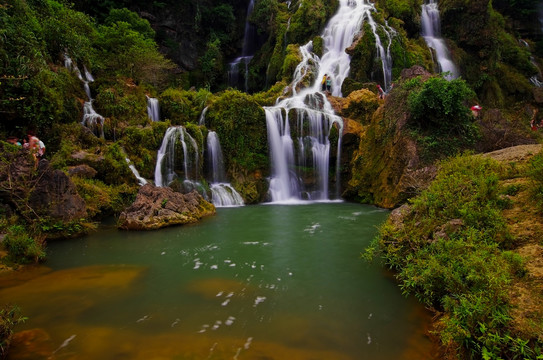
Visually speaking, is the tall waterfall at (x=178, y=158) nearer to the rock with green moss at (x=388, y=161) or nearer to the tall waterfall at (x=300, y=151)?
the tall waterfall at (x=300, y=151)

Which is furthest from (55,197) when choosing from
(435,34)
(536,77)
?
(536,77)

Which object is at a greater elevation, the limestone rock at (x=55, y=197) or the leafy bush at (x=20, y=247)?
the limestone rock at (x=55, y=197)

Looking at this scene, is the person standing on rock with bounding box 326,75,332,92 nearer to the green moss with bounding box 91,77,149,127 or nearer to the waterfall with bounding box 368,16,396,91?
the waterfall with bounding box 368,16,396,91

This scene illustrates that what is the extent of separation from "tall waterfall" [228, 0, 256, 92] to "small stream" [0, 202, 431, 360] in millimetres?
24306

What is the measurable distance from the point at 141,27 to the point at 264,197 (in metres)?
17.0

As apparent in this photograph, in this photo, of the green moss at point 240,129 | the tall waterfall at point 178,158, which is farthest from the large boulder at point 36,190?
the green moss at point 240,129

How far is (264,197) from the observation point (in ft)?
52.1

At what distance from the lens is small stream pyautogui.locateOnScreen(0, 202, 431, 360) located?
136 inches

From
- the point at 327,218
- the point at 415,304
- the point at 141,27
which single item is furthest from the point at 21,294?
the point at 141,27

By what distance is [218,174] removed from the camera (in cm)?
1587

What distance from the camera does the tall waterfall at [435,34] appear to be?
82.7 feet

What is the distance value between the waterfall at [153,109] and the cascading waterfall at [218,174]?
3375 millimetres

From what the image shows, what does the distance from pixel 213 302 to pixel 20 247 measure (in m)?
4.41

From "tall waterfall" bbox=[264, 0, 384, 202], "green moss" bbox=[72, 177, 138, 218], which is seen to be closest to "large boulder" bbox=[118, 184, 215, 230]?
"green moss" bbox=[72, 177, 138, 218]
